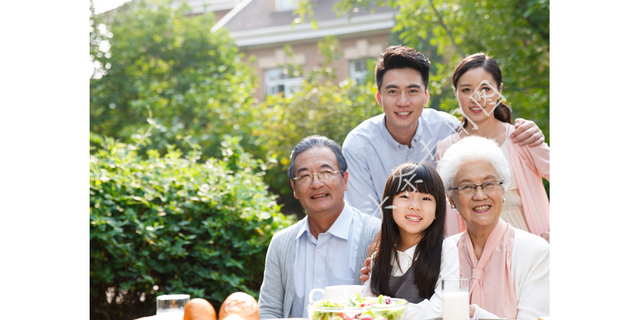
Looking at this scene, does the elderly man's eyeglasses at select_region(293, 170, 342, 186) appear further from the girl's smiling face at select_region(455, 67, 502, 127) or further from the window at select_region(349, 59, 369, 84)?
the window at select_region(349, 59, 369, 84)

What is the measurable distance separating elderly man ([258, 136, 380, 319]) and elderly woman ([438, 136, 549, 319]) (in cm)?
38

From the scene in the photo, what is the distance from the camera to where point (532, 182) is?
85.0 inches

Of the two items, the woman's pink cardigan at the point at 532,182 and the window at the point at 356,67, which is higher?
the window at the point at 356,67

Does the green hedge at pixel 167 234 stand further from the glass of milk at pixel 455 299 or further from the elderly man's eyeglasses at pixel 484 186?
the glass of milk at pixel 455 299

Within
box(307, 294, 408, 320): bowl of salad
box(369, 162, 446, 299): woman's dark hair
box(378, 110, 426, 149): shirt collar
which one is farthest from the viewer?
box(378, 110, 426, 149): shirt collar

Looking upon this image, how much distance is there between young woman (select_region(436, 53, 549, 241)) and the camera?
213 centimetres

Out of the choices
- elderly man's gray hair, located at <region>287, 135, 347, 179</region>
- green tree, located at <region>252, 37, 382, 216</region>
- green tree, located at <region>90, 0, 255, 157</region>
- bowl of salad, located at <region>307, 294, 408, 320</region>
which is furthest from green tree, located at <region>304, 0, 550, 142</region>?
green tree, located at <region>90, 0, 255, 157</region>

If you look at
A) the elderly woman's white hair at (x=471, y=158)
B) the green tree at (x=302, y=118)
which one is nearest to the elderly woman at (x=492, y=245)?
the elderly woman's white hair at (x=471, y=158)

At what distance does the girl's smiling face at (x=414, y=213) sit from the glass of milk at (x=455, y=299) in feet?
0.95

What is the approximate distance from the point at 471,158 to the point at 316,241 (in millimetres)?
695

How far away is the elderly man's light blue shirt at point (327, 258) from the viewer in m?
2.15

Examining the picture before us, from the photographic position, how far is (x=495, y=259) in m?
1.88

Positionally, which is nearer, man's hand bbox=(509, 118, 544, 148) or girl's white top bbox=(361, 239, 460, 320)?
girl's white top bbox=(361, 239, 460, 320)
